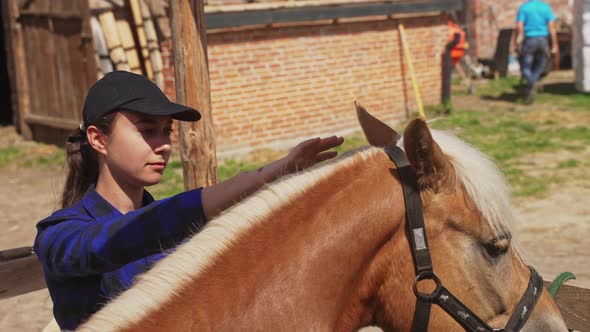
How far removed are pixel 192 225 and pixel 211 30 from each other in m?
8.79

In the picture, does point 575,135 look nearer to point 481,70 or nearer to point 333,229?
point 481,70

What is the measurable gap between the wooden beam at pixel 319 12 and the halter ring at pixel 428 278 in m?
8.85

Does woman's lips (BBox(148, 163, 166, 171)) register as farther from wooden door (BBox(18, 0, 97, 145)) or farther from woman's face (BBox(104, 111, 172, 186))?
wooden door (BBox(18, 0, 97, 145))

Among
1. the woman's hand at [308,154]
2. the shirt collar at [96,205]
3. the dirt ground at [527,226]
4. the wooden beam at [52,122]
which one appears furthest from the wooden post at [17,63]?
the woman's hand at [308,154]

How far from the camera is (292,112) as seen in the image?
38.6ft

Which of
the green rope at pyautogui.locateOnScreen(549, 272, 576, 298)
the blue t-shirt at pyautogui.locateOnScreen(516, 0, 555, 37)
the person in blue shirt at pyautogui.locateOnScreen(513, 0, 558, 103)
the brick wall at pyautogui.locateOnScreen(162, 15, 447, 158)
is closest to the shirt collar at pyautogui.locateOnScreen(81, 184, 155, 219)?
the green rope at pyautogui.locateOnScreen(549, 272, 576, 298)

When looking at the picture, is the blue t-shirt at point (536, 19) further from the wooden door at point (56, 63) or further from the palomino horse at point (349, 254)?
the palomino horse at point (349, 254)

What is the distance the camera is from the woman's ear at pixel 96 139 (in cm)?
239

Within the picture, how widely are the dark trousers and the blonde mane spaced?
13.0m

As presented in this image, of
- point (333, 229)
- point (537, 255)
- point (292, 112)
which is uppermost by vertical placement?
point (333, 229)

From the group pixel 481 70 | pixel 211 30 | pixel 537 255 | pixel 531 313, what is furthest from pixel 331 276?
pixel 481 70

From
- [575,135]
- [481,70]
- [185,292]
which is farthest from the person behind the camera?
[481,70]

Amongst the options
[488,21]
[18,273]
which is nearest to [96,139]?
[18,273]

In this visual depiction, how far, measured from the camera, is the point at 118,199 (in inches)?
97.6
